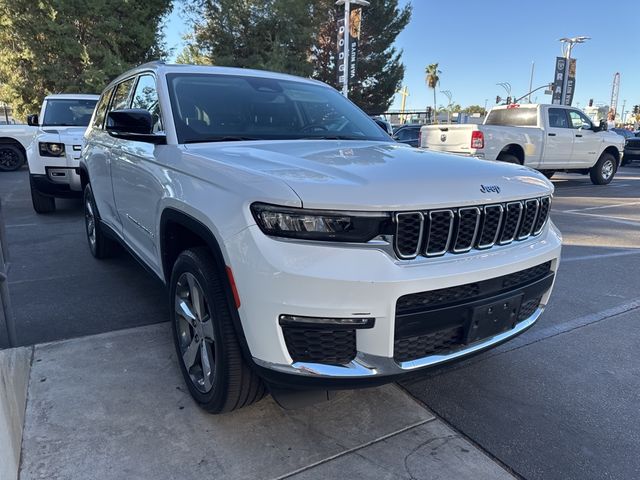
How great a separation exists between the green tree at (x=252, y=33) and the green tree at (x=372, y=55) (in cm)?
600

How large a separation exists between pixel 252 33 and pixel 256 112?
71.4 ft

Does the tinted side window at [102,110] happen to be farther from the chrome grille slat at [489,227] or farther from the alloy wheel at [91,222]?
the chrome grille slat at [489,227]

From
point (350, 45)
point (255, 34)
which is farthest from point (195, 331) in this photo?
point (255, 34)

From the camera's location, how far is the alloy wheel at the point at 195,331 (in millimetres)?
2348

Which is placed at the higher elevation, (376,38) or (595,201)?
(376,38)

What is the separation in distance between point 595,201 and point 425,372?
9984mm

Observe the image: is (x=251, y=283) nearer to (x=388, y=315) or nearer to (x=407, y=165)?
(x=388, y=315)

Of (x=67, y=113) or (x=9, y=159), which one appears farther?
(x=9, y=159)

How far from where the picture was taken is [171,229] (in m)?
2.69

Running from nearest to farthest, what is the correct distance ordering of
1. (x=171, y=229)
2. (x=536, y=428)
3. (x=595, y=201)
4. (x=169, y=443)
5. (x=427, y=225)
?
(x=427, y=225) < (x=169, y=443) < (x=536, y=428) < (x=171, y=229) < (x=595, y=201)

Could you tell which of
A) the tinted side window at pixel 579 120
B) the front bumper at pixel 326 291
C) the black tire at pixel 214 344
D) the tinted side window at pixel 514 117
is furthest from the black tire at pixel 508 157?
the black tire at pixel 214 344

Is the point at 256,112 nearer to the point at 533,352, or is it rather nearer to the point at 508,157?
the point at 533,352

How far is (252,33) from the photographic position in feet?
74.9

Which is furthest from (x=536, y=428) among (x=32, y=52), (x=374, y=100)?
(x=374, y=100)
